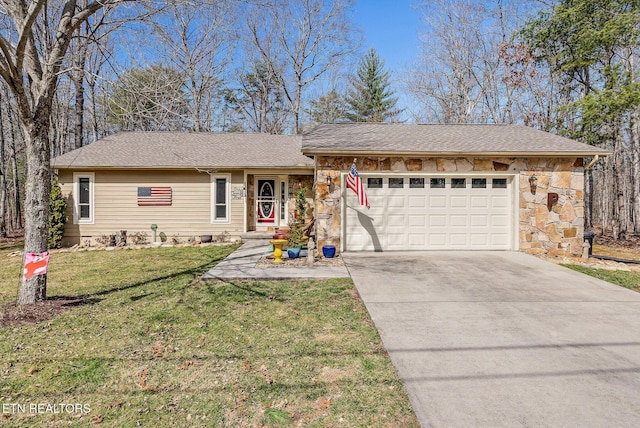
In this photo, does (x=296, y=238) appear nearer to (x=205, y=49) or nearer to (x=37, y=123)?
(x=37, y=123)

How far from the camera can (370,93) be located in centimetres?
2506

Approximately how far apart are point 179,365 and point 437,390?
228 centimetres

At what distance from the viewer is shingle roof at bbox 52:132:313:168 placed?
11211mm

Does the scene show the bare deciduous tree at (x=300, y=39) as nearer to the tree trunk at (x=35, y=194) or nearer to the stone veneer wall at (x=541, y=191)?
the stone veneer wall at (x=541, y=191)

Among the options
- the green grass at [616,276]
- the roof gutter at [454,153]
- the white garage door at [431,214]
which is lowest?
the green grass at [616,276]

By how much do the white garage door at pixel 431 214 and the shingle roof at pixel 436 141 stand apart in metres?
0.74

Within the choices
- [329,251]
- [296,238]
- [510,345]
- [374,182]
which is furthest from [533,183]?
[510,345]

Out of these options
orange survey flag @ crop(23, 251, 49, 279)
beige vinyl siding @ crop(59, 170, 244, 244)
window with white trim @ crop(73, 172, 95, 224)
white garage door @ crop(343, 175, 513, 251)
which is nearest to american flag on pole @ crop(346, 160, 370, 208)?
Result: white garage door @ crop(343, 175, 513, 251)

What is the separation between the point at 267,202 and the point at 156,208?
3.73 m

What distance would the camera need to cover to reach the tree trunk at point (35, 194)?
4633mm

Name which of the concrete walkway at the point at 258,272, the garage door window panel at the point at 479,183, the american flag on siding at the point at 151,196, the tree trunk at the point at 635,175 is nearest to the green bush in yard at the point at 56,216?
the american flag on siding at the point at 151,196

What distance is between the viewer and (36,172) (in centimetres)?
465

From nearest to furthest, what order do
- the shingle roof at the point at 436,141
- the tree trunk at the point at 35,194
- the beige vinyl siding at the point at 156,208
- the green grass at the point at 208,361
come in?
the green grass at the point at 208,361, the tree trunk at the point at 35,194, the shingle roof at the point at 436,141, the beige vinyl siding at the point at 156,208

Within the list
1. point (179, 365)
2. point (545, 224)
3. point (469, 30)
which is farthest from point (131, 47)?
point (469, 30)
